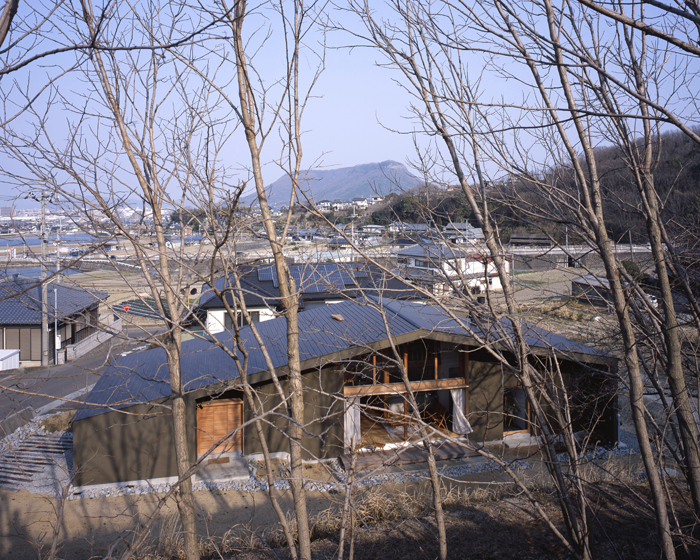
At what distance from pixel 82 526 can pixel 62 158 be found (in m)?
7.06

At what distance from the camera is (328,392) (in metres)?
11.6

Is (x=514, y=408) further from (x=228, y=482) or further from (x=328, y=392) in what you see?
(x=228, y=482)

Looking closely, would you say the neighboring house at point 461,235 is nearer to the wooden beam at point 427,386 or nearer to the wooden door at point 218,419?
the wooden beam at point 427,386

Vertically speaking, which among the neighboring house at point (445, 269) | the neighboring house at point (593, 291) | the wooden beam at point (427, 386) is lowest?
the wooden beam at point (427, 386)

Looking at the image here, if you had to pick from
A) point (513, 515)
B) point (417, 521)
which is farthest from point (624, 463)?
point (417, 521)

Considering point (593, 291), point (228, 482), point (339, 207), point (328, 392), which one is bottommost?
point (228, 482)

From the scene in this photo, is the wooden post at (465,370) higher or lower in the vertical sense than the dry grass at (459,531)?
higher

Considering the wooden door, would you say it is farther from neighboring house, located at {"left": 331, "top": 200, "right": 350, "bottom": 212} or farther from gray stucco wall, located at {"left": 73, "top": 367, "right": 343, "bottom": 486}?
neighboring house, located at {"left": 331, "top": 200, "right": 350, "bottom": 212}

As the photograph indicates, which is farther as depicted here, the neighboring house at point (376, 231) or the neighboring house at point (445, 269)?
the neighboring house at point (376, 231)

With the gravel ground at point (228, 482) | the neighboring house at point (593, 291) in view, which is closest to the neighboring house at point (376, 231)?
the neighboring house at point (593, 291)

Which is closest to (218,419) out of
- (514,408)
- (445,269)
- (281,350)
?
(281,350)

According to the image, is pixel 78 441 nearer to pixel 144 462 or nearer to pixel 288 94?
pixel 144 462

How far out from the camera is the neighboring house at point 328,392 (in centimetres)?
1048

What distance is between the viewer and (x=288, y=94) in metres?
5.05
